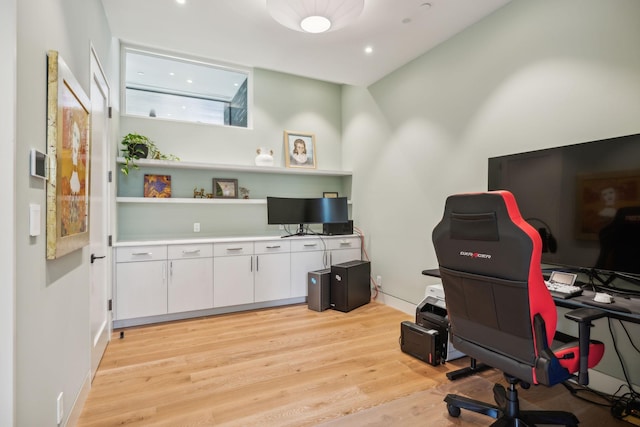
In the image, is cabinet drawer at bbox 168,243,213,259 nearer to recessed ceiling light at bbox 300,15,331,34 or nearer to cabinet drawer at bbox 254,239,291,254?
cabinet drawer at bbox 254,239,291,254

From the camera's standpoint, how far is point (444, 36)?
3318 mm

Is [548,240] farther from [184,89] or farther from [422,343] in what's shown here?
[184,89]

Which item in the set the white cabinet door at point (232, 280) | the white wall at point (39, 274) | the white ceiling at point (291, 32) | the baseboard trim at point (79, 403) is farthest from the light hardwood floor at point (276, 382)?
the white ceiling at point (291, 32)

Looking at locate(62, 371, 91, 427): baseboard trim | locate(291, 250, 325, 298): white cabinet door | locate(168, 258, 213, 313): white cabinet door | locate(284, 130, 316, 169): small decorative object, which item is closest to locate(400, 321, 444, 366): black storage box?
locate(291, 250, 325, 298): white cabinet door

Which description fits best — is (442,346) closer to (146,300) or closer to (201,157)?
(146,300)

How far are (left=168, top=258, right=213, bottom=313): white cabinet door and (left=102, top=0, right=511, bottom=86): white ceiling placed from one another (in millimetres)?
2350

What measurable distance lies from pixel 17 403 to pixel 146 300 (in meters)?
2.48

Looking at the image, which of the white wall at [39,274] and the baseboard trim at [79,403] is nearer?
the white wall at [39,274]

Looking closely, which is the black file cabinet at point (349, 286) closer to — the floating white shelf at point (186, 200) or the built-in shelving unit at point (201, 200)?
the built-in shelving unit at point (201, 200)

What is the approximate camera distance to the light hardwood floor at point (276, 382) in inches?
78.0

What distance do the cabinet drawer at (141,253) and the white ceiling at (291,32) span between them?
2.18 metres

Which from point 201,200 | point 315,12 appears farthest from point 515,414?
point 201,200

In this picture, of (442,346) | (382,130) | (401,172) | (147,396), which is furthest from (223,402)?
(382,130)

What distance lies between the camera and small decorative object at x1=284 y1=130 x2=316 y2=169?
4.77m
